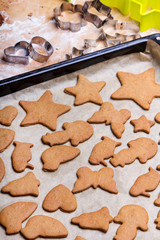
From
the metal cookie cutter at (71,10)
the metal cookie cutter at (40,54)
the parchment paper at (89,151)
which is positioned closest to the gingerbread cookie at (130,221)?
the parchment paper at (89,151)

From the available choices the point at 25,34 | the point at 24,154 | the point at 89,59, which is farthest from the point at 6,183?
the point at 25,34

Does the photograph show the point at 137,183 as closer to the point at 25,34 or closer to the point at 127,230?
the point at 127,230

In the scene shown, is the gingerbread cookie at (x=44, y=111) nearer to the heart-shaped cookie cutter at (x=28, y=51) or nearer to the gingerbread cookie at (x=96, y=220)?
the heart-shaped cookie cutter at (x=28, y=51)

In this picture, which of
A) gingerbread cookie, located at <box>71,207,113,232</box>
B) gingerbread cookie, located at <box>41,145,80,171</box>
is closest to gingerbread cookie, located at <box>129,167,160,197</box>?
gingerbread cookie, located at <box>71,207,113,232</box>

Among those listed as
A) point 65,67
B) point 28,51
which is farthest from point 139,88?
point 28,51

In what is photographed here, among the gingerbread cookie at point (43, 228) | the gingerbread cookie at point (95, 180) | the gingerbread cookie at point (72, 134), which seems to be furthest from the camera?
the gingerbread cookie at point (72, 134)
